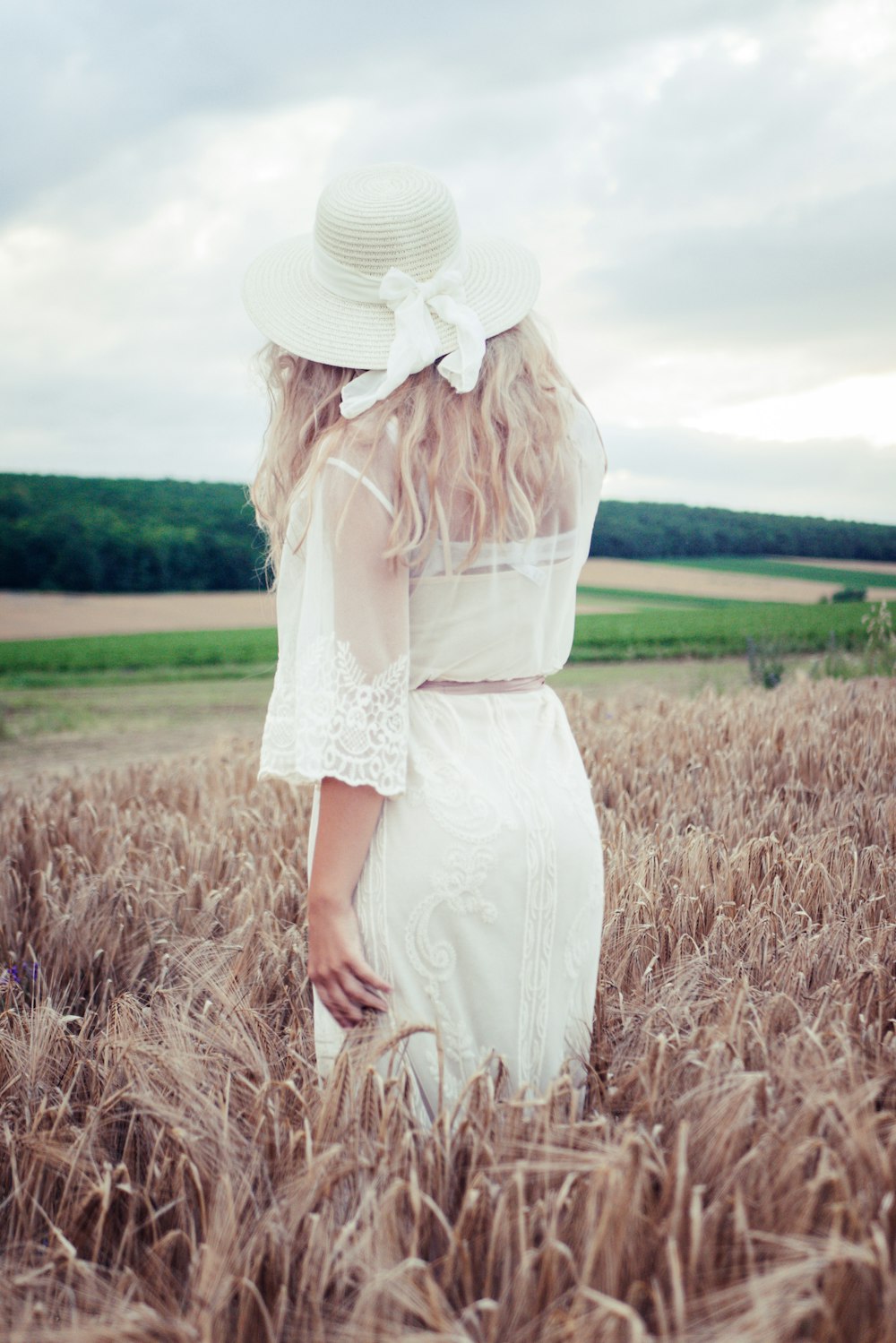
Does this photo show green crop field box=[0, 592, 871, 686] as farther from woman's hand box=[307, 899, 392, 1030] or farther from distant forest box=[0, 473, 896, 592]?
woman's hand box=[307, 899, 392, 1030]

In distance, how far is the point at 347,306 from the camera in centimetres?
137

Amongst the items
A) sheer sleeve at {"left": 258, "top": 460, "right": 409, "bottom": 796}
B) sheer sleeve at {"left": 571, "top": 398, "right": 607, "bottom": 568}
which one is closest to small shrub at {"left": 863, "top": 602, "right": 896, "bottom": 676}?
sheer sleeve at {"left": 571, "top": 398, "right": 607, "bottom": 568}

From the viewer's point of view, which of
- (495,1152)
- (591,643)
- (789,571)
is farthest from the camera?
(591,643)

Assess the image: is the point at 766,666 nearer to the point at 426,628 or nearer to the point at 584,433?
the point at 584,433

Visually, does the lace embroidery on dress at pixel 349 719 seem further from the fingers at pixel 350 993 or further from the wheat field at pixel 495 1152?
the wheat field at pixel 495 1152

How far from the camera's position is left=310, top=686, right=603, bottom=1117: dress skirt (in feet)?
4.18

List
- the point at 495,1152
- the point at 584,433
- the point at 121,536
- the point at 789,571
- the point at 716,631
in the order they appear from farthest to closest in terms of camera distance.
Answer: the point at 121,536 < the point at 716,631 < the point at 789,571 < the point at 584,433 < the point at 495,1152

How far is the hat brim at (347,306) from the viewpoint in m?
1.33

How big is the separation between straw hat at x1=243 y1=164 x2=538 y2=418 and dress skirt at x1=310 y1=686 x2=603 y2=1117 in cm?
50

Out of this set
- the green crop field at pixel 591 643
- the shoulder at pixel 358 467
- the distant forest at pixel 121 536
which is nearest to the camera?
the shoulder at pixel 358 467

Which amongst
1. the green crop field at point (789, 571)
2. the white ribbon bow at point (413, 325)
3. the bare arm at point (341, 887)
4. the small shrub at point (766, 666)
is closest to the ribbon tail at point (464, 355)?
the white ribbon bow at point (413, 325)

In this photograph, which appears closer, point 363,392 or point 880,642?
point 363,392

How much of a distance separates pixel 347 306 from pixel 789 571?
878 cm

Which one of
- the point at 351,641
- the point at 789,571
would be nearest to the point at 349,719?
the point at 351,641
